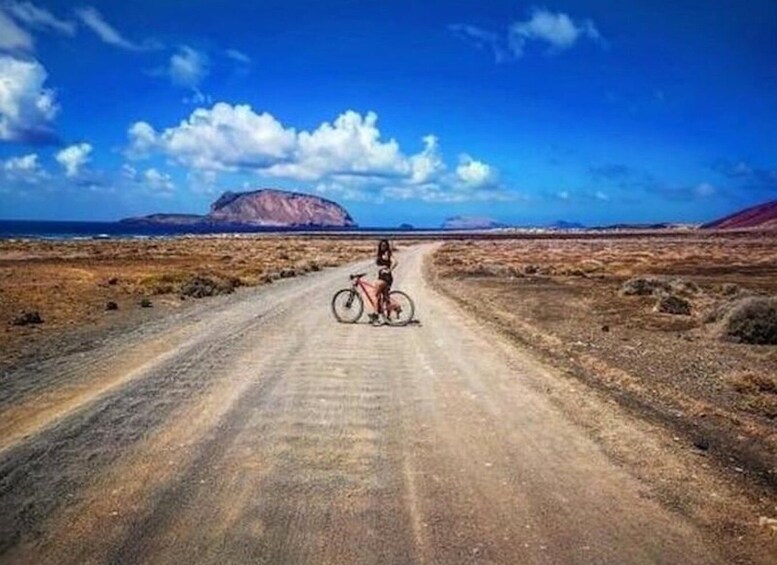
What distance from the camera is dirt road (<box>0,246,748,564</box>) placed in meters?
5.40

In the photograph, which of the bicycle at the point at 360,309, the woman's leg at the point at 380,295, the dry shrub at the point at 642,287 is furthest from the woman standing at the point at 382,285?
the dry shrub at the point at 642,287

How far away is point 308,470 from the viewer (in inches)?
276

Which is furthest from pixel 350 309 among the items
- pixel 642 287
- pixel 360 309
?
pixel 642 287

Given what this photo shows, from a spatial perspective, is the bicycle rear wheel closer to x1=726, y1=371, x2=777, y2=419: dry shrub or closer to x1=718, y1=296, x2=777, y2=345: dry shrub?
x1=718, y1=296, x2=777, y2=345: dry shrub

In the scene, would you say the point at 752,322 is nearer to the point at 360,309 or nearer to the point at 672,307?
the point at 672,307

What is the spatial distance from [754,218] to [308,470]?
185943mm

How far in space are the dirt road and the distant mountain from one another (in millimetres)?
153831

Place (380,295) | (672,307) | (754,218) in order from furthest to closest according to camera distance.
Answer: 1. (754,218)
2. (672,307)
3. (380,295)

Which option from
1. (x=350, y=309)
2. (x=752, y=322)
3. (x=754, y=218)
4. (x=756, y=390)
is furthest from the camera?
(x=754, y=218)

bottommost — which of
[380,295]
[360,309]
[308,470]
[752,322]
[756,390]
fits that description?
[756,390]

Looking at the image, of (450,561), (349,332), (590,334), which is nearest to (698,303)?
(590,334)

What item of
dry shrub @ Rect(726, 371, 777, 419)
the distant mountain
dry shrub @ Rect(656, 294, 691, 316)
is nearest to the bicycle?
dry shrub @ Rect(726, 371, 777, 419)

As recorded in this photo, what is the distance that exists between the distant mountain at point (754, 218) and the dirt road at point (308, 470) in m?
154

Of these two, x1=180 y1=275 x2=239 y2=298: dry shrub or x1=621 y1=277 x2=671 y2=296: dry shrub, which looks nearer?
x1=180 y1=275 x2=239 y2=298: dry shrub
